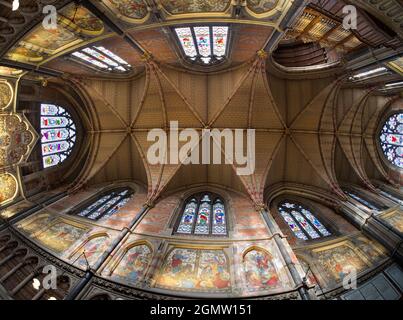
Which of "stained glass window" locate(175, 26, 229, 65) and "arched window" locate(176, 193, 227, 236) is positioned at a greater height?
"stained glass window" locate(175, 26, 229, 65)

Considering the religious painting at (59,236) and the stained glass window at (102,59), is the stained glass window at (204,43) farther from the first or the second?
the religious painting at (59,236)

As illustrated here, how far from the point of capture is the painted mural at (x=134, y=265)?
7742 millimetres

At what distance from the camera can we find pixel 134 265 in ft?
27.2

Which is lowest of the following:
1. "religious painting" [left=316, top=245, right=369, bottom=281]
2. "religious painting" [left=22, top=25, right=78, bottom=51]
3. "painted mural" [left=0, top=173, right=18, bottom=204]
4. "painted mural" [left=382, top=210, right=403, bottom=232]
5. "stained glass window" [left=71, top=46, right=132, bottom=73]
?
"religious painting" [left=316, top=245, right=369, bottom=281]

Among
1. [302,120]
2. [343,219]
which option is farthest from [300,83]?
[343,219]

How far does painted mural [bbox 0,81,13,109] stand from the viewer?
915 centimetres

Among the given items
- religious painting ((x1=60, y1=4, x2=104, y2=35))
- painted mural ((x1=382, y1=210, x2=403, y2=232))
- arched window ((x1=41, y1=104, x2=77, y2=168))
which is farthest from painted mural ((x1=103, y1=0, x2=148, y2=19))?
painted mural ((x1=382, y1=210, x2=403, y2=232))

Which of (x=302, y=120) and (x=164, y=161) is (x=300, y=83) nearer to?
(x=302, y=120)

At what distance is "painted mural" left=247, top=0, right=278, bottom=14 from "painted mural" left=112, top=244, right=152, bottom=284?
910 centimetres

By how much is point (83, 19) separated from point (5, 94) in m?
4.82

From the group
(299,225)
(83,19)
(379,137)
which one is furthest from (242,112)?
(379,137)

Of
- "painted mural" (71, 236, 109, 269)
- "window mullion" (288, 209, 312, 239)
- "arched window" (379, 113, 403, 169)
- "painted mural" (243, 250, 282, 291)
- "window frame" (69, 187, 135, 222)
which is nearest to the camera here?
"painted mural" (243, 250, 282, 291)

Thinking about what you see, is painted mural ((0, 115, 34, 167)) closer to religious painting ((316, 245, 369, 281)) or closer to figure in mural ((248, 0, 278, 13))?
figure in mural ((248, 0, 278, 13))
